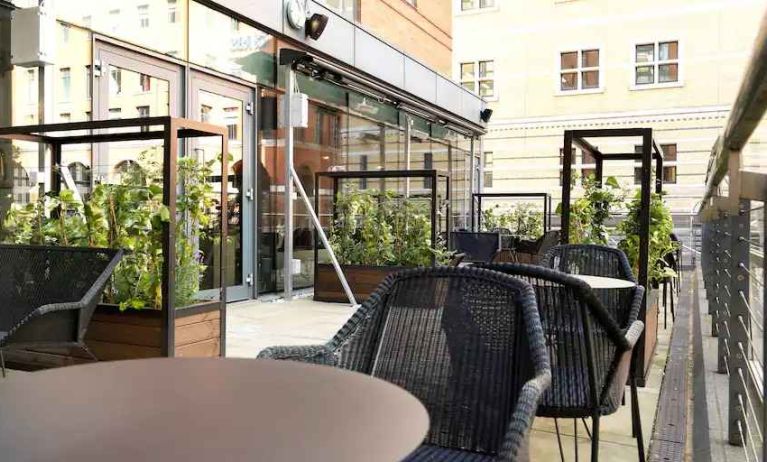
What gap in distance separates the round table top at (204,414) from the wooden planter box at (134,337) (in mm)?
2132

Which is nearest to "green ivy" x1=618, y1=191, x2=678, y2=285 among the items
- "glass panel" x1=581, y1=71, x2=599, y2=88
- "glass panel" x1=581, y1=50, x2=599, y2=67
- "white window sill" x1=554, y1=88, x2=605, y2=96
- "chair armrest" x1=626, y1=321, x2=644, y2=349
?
"chair armrest" x1=626, y1=321, x2=644, y2=349

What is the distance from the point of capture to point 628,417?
3.26m

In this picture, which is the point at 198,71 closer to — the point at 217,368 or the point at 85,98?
the point at 85,98

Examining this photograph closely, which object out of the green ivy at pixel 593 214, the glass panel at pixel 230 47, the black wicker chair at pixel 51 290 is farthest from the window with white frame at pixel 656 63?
the black wicker chair at pixel 51 290

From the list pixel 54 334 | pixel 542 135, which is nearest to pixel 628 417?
pixel 54 334

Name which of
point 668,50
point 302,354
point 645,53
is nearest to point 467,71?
point 645,53

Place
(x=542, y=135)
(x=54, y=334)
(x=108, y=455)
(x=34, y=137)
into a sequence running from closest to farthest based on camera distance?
(x=108, y=455)
(x=54, y=334)
(x=34, y=137)
(x=542, y=135)

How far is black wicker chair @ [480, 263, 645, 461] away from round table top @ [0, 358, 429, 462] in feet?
3.24

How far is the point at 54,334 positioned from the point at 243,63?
4.70 metres

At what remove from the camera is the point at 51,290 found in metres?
3.41

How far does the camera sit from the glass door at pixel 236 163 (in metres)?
6.77

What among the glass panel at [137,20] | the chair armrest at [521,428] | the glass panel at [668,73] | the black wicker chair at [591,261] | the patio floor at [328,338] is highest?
the glass panel at [668,73]

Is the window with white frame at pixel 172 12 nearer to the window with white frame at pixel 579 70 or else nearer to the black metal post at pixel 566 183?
the black metal post at pixel 566 183

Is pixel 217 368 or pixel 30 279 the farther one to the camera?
pixel 30 279
